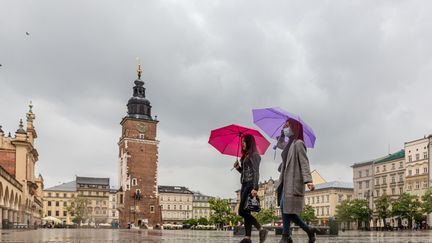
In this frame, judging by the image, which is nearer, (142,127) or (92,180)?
(142,127)

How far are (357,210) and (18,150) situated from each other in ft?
160

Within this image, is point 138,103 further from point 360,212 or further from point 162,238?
point 162,238

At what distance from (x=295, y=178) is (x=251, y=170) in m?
1.30

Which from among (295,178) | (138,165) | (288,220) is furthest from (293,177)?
(138,165)

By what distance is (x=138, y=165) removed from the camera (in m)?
87.4

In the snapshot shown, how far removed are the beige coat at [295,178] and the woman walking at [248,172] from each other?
38.0 inches

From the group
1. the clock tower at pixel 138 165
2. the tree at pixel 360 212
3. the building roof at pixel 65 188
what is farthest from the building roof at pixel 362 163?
the building roof at pixel 65 188

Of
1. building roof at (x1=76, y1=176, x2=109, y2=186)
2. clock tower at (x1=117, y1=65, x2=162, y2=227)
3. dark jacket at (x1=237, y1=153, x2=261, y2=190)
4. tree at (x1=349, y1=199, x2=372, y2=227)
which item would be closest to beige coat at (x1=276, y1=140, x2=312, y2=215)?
dark jacket at (x1=237, y1=153, x2=261, y2=190)

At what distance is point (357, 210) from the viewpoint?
75.0m

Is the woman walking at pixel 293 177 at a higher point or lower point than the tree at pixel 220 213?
higher

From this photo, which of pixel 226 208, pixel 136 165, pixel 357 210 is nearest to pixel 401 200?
pixel 357 210

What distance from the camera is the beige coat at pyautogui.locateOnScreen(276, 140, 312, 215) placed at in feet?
26.3

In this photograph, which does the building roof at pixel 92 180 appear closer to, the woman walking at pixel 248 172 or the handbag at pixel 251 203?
the woman walking at pixel 248 172

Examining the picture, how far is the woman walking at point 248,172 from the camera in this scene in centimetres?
916
